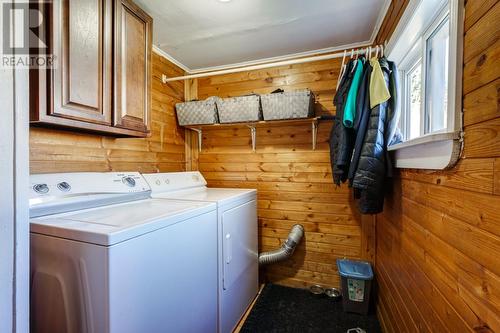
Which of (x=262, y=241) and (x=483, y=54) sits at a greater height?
(x=483, y=54)

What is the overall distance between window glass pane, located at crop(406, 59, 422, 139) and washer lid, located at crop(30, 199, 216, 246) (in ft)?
4.76

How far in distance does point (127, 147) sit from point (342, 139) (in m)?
1.60

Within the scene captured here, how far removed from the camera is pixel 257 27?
1.84m

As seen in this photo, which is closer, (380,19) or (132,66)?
(132,66)

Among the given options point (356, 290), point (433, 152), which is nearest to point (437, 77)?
point (433, 152)

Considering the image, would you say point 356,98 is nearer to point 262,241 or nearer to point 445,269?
point 445,269

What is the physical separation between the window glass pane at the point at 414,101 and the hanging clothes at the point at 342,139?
1.30ft

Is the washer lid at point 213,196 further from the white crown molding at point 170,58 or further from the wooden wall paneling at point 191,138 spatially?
the white crown molding at point 170,58

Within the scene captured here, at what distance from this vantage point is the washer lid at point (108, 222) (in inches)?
34.1

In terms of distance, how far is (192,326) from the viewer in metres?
1.24

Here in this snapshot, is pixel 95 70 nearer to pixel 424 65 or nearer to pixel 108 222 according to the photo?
pixel 108 222

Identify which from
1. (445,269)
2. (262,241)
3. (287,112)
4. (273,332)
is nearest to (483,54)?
(445,269)

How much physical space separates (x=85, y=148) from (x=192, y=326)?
1269 mm

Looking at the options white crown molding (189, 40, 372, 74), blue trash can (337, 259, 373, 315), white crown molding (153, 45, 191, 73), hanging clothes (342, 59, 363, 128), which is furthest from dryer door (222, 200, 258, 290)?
white crown molding (153, 45, 191, 73)
